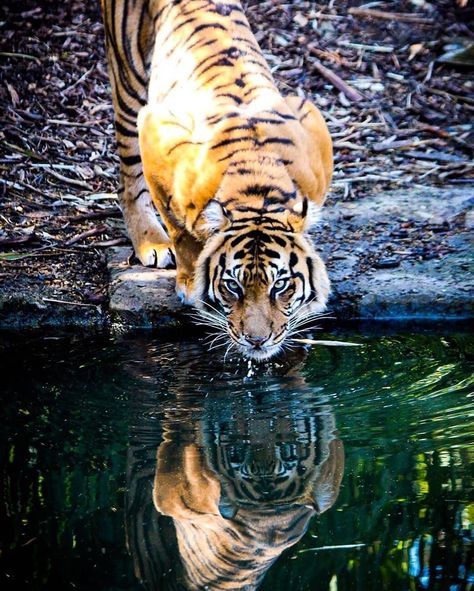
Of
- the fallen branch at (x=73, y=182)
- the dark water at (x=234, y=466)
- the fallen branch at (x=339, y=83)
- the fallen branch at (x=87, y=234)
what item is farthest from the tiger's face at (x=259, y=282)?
the fallen branch at (x=339, y=83)

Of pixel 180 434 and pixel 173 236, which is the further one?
pixel 173 236

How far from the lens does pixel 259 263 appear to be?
14.1 ft

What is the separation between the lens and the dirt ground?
5673 millimetres

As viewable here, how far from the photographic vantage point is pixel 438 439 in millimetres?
3668

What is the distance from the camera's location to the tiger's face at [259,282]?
4270 millimetres

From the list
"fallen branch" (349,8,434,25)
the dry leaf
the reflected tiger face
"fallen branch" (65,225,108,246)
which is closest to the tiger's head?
the reflected tiger face

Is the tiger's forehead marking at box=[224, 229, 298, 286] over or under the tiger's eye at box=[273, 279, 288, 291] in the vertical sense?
over

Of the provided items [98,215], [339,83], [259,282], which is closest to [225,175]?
[259,282]

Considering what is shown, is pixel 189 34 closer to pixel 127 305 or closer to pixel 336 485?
pixel 127 305

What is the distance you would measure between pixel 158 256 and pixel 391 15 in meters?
3.55

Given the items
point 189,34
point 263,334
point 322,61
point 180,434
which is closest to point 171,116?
point 189,34

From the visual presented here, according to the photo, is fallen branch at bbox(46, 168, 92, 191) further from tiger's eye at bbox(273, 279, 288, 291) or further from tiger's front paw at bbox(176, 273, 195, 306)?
tiger's eye at bbox(273, 279, 288, 291)

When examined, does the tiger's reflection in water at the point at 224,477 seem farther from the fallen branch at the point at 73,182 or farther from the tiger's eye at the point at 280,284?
the fallen branch at the point at 73,182

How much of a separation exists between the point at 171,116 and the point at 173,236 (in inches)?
21.8
